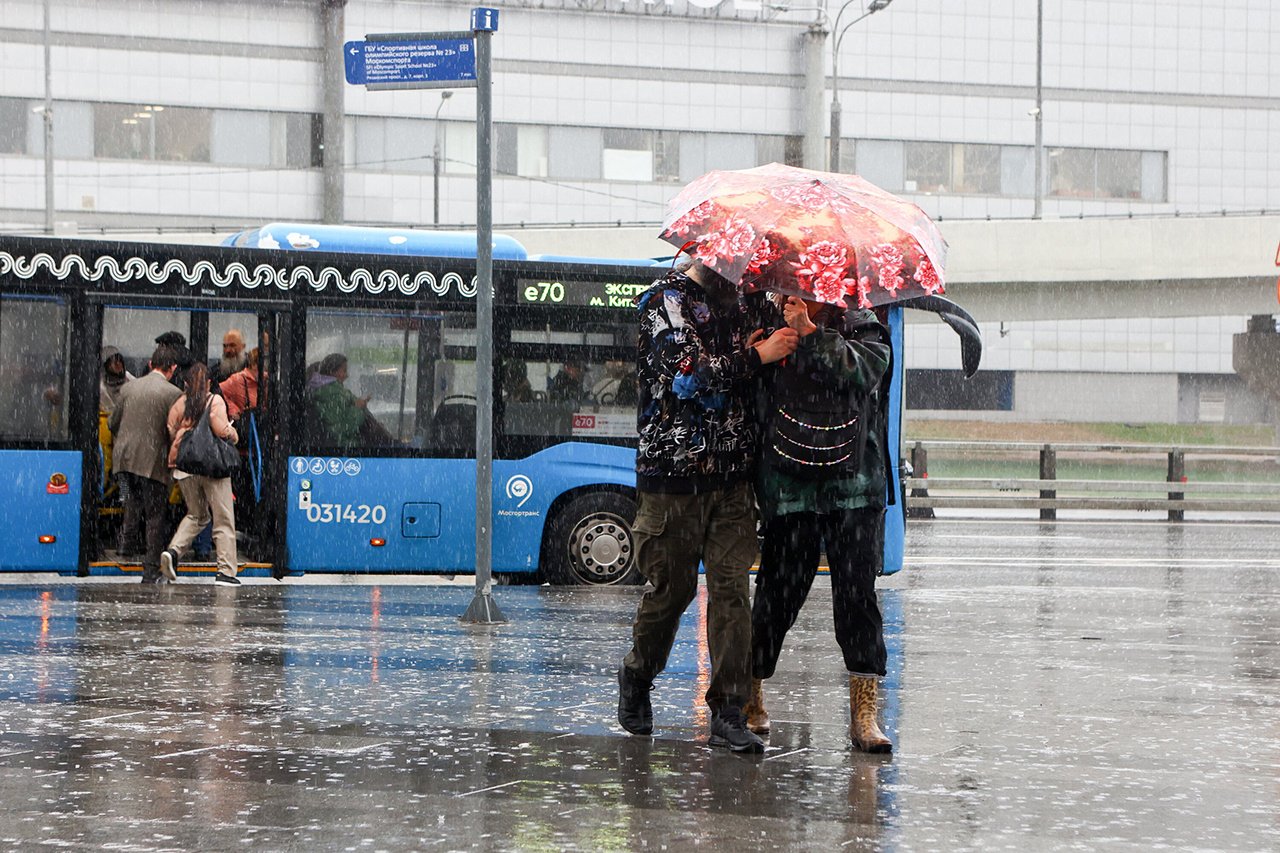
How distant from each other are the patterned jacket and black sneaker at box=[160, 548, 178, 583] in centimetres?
759

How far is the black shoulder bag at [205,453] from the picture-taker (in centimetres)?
1305

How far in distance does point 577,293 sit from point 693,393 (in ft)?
27.2

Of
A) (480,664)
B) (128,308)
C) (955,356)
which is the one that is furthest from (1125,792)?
(955,356)

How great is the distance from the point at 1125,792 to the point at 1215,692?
271cm

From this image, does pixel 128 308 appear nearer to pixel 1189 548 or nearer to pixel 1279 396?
pixel 1189 548

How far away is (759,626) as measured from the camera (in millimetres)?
6590

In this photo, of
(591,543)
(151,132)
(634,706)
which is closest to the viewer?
(634,706)

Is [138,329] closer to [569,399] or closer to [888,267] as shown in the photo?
[569,399]

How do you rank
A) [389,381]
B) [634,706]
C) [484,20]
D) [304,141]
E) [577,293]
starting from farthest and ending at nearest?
[304,141] → [577,293] → [389,381] → [484,20] → [634,706]

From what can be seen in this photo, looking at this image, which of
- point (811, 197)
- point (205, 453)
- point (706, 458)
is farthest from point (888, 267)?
point (205, 453)

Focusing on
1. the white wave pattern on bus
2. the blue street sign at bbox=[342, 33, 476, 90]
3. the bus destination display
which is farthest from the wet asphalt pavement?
the blue street sign at bbox=[342, 33, 476, 90]

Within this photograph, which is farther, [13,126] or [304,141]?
[304,141]

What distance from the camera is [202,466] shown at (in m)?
13.1

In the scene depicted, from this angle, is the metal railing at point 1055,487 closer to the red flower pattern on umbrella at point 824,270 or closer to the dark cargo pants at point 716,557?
the dark cargo pants at point 716,557
